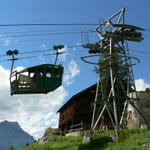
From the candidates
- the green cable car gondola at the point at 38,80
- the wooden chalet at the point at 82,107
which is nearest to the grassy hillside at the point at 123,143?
the green cable car gondola at the point at 38,80

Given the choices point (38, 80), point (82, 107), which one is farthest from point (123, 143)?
point (82, 107)

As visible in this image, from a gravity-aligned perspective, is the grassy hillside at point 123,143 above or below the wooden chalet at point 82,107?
below

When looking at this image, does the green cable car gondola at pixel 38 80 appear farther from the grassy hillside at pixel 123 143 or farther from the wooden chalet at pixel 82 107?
the wooden chalet at pixel 82 107

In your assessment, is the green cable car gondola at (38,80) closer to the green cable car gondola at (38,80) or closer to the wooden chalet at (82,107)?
the green cable car gondola at (38,80)

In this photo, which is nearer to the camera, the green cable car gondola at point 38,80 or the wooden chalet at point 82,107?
the green cable car gondola at point 38,80

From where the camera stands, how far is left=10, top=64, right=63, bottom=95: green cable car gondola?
2805 cm

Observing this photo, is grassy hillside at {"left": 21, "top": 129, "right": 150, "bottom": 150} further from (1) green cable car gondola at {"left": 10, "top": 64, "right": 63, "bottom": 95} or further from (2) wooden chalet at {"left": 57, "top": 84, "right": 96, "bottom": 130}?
(2) wooden chalet at {"left": 57, "top": 84, "right": 96, "bottom": 130}

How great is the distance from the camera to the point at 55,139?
134 feet

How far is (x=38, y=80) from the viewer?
95.8ft

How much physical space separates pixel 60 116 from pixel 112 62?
33280mm

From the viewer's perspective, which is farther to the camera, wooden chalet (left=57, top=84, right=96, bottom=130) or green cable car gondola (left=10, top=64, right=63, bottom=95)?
wooden chalet (left=57, top=84, right=96, bottom=130)

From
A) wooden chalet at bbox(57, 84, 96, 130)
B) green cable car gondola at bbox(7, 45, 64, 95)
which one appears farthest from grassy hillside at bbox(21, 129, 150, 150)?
wooden chalet at bbox(57, 84, 96, 130)

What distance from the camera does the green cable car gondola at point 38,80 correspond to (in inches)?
1102

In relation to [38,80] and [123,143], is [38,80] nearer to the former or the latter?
[38,80]
